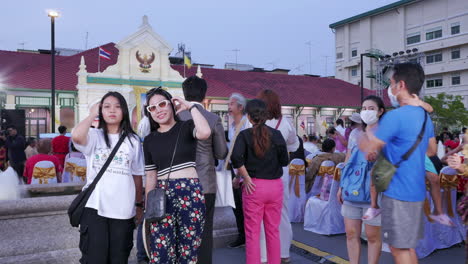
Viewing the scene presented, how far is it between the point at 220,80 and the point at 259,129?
85.6 feet

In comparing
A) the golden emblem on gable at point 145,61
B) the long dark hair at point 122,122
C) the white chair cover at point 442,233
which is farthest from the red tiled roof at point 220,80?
the white chair cover at point 442,233

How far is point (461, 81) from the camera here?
145ft

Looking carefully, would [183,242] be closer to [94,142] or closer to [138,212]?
[138,212]

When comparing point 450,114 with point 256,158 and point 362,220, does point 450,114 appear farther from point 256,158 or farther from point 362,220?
point 256,158

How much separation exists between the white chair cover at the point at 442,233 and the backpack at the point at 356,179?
1.78m

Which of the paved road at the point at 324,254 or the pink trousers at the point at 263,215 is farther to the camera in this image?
the paved road at the point at 324,254

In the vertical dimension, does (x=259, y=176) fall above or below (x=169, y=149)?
below

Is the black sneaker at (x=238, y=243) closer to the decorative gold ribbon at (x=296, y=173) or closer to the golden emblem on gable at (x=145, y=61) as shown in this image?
the decorative gold ribbon at (x=296, y=173)

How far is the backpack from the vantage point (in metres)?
3.56

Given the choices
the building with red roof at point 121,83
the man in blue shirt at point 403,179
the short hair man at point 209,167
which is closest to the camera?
the man in blue shirt at point 403,179

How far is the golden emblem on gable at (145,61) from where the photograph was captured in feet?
80.1

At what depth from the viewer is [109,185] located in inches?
115

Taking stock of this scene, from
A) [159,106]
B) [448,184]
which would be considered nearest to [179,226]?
[159,106]

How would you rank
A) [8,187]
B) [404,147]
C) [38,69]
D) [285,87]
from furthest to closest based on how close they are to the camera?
[285,87]
[38,69]
[8,187]
[404,147]
